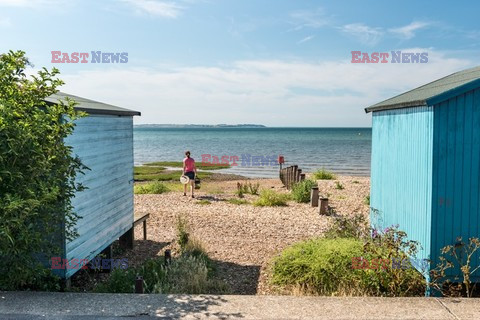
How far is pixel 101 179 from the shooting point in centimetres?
795

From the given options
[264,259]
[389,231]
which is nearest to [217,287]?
[264,259]

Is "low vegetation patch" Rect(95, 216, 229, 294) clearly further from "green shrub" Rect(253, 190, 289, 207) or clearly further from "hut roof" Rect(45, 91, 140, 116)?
"green shrub" Rect(253, 190, 289, 207)

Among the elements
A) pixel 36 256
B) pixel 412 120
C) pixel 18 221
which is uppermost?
pixel 412 120

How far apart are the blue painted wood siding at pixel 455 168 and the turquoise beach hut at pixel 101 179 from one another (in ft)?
17.0

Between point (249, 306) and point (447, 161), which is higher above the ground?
point (447, 161)

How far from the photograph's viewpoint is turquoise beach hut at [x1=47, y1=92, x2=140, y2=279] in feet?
22.9

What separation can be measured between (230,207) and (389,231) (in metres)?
9.21

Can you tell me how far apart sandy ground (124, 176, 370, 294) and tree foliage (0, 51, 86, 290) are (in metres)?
3.23

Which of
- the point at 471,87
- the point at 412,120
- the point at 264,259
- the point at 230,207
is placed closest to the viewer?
the point at 471,87

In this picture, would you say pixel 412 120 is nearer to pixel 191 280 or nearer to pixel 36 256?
pixel 191 280

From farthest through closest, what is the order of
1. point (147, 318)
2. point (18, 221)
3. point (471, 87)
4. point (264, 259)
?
point (264, 259), point (471, 87), point (18, 221), point (147, 318)

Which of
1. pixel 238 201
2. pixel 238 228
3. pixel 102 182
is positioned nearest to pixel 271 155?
pixel 238 201

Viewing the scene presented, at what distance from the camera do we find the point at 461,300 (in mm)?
5348

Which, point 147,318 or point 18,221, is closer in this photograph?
point 147,318
